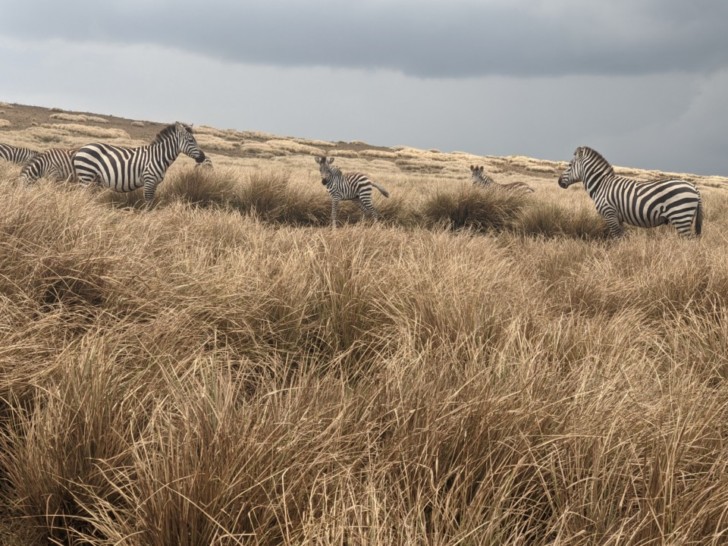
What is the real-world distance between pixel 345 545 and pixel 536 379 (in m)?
1.30

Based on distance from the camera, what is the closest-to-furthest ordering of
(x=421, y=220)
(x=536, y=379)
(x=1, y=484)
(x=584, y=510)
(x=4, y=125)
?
(x=584, y=510) → (x=1, y=484) → (x=536, y=379) → (x=421, y=220) → (x=4, y=125)

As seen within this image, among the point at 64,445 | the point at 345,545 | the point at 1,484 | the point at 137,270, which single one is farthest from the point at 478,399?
the point at 137,270

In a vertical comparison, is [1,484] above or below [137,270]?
below

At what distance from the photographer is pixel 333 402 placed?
98.7 inches

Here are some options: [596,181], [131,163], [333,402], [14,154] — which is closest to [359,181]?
[131,163]

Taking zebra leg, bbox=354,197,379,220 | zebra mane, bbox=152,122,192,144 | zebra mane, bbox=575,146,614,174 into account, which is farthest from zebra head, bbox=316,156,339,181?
zebra mane, bbox=575,146,614,174

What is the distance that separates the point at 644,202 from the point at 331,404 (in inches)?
361

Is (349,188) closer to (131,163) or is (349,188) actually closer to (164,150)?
(164,150)

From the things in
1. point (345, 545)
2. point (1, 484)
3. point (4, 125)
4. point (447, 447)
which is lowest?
point (1, 484)

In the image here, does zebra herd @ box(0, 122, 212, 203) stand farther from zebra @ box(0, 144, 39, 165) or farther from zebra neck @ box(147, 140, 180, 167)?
zebra @ box(0, 144, 39, 165)

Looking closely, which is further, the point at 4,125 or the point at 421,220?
the point at 4,125

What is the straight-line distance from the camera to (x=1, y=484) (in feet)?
7.54

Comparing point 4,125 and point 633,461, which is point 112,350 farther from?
point 4,125

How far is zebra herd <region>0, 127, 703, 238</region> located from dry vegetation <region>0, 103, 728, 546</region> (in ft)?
14.4
